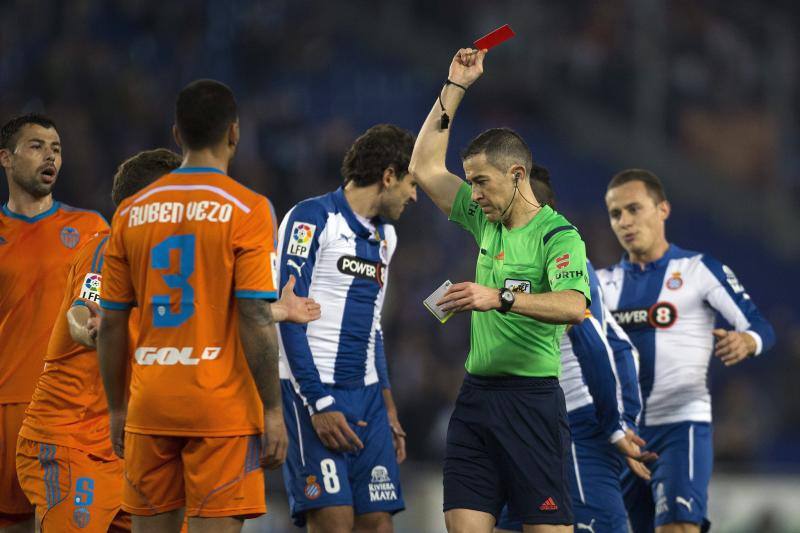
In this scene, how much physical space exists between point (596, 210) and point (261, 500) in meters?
11.5

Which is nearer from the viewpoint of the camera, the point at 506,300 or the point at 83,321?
the point at 506,300

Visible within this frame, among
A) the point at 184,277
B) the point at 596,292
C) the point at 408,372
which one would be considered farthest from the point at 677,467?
the point at 408,372

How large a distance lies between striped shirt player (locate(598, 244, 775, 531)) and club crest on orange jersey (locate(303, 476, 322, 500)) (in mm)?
2232

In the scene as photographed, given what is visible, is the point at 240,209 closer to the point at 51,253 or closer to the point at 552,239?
the point at 552,239

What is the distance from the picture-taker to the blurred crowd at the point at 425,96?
1390cm

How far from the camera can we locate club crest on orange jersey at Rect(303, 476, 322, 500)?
6418mm

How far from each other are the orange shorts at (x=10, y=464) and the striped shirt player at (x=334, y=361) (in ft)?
4.60

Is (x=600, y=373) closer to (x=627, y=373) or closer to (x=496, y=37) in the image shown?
(x=627, y=373)

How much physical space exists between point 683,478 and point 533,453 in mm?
2186

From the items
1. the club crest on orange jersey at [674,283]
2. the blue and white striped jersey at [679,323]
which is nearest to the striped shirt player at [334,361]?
the blue and white striped jersey at [679,323]

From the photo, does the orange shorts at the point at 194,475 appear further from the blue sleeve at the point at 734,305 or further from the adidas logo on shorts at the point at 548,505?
the blue sleeve at the point at 734,305

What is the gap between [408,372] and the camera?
13.2 m

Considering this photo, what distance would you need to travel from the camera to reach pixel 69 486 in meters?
5.64

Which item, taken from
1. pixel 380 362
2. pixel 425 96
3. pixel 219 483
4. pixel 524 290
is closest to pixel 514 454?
pixel 524 290
